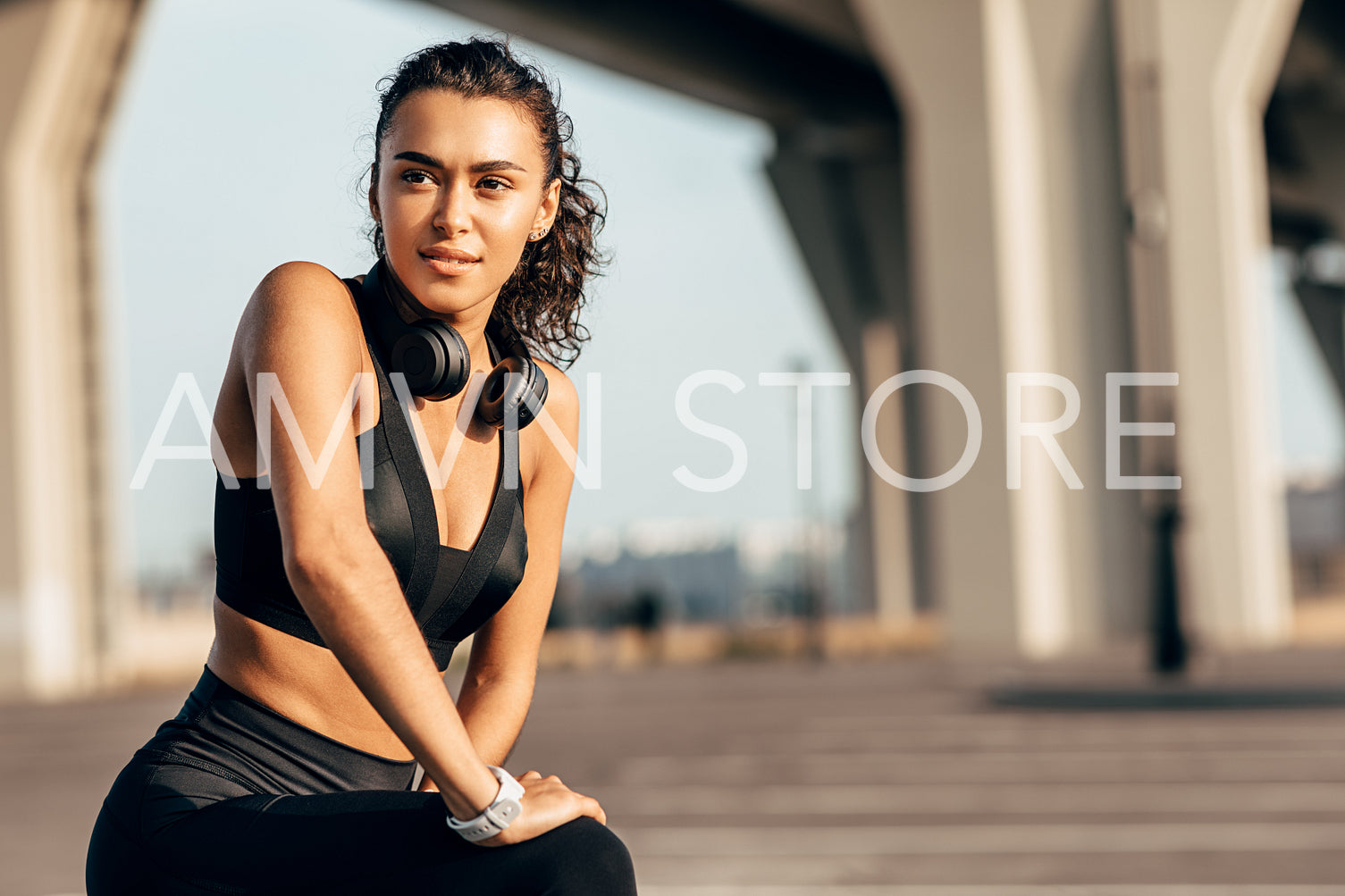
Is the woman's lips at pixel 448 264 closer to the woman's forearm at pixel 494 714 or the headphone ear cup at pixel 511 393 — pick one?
the headphone ear cup at pixel 511 393

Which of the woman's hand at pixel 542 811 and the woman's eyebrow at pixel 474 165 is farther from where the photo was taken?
the woman's eyebrow at pixel 474 165

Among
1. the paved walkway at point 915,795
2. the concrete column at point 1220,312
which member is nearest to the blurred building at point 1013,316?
the concrete column at point 1220,312

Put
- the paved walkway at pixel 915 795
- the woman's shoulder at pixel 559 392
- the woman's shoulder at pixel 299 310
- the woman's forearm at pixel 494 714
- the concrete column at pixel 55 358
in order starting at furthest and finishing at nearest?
the concrete column at pixel 55 358
the paved walkway at pixel 915 795
the woman's shoulder at pixel 559 392
the woman's forearm at pixel 494 714
the woman's shoulder at pixel 299 310

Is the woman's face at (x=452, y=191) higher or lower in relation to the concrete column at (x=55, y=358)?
lower

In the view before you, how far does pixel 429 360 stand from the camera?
6.37 ft

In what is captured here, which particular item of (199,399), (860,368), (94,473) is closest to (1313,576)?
(860,368)

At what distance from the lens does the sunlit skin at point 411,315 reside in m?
1.88

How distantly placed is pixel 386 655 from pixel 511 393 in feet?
1.42

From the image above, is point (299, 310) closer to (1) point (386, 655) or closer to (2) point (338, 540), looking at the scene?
(2) point (338, 540)

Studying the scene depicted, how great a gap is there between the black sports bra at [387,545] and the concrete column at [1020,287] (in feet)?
72.7

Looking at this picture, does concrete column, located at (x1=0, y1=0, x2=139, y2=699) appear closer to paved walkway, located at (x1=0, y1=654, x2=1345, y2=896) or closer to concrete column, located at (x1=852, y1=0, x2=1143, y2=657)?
paved walkway, located at (x1=0, y1=654, x2=1345, y2=896)

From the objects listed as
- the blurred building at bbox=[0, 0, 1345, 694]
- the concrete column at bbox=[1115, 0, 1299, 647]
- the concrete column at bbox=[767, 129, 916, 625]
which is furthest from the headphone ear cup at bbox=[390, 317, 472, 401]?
the concrete column at bbox=[767, 129, 916, 625]

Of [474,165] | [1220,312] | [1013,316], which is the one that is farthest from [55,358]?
[474,165]

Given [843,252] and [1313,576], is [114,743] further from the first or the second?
[1313,576]
